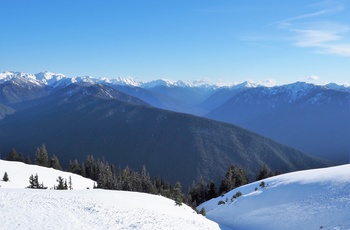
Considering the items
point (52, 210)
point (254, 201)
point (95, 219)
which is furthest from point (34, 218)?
point (254, 201)

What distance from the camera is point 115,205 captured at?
96.6ft

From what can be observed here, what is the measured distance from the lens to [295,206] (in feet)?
102

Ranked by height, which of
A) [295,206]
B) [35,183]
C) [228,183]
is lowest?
[295,206]

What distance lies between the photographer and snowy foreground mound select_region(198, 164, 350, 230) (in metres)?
27.3

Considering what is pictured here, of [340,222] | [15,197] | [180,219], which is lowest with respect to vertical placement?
[340,222]

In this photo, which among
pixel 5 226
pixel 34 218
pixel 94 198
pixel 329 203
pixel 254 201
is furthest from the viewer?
pixel 254 201

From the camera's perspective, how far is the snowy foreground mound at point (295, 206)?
27.3m

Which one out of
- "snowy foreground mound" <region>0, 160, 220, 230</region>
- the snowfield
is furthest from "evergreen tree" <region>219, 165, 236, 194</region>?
"snowy foreground mound" <region>0, 160, 220, 230</region>

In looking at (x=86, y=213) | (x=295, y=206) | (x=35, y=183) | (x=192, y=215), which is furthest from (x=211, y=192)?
(x=86, y=213)

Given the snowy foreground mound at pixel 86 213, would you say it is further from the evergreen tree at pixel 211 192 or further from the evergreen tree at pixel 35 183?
A: the evergreen tree at pixel 211 192

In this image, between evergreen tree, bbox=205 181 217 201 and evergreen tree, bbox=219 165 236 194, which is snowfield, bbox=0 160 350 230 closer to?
evergreen tree, bbox=219 165 236 194

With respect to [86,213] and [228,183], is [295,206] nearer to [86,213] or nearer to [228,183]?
[86,213]

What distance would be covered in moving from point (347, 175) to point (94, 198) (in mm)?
27580

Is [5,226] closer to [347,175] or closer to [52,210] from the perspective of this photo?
[52,210]
